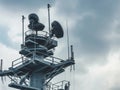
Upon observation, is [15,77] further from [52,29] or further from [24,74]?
[52,29]

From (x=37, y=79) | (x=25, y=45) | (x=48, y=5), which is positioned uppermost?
(x=48, y=5)

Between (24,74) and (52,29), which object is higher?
(52,29)

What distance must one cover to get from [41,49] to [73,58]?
14.9ft

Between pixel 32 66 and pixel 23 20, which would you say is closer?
pixel 32 66

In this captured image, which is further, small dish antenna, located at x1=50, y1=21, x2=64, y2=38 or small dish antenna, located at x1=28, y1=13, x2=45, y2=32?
small dish antenna, located at x1=28, y1=13, x2=45, y2=32

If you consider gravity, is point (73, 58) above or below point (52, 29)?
below

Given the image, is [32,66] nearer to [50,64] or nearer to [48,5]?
[50,64]

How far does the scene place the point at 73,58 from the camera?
71312 mm

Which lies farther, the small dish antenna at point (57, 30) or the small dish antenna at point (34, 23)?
the small dish antenna at point (34, 23)

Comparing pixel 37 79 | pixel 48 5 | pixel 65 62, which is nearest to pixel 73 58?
pixel 65 62

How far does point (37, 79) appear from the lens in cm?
7256

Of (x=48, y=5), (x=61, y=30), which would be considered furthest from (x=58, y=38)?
(x=48, y=5)

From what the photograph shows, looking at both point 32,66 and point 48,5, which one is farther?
point 48,5

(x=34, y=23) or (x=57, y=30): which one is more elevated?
(x=34, y=23)
